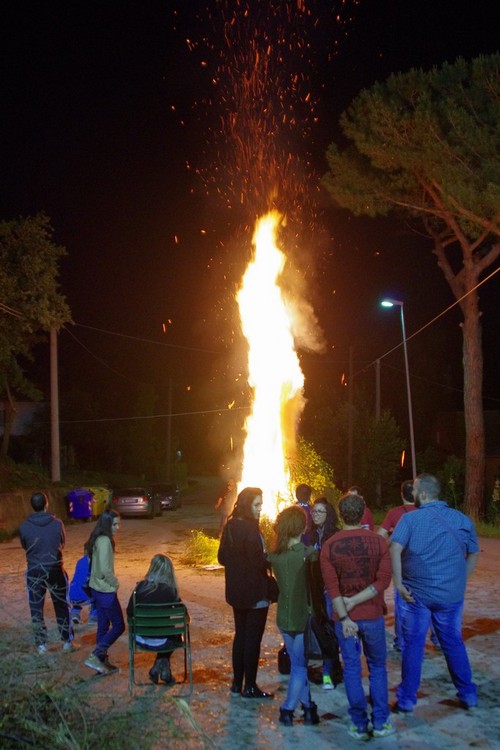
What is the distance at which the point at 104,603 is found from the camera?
7199 millimetres

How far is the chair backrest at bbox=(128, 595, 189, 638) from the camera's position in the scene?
6484mm

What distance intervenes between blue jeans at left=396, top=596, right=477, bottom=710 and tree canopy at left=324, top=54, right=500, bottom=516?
15.0 m

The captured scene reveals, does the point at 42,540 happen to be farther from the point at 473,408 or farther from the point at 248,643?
the point at 473,408

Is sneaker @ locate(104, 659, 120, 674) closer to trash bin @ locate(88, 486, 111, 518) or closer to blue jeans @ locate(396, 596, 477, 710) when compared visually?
blue jeans @ locate(396, 596, 477, 710)

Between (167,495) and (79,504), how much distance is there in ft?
20.2

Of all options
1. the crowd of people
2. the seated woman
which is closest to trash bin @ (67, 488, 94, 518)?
the crowd of people

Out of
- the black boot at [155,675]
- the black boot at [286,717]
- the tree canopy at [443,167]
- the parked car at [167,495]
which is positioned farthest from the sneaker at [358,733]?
the parked car at [167,495]

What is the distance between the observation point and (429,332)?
5562cm

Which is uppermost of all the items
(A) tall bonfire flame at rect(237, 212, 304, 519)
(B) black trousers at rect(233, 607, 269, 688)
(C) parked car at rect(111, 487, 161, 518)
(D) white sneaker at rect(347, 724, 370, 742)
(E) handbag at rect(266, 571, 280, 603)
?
(A) tall bonfire flame at rect(237, 212, 304, 519)

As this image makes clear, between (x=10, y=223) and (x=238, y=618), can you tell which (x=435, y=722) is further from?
(x=10, y=223)

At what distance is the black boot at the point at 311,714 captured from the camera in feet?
18.8

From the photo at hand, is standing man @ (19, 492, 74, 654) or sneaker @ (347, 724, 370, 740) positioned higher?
standing man @ (19, 492, 74, 654)

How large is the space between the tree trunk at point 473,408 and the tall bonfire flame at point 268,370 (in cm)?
899

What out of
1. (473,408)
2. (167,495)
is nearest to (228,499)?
(473,408)
